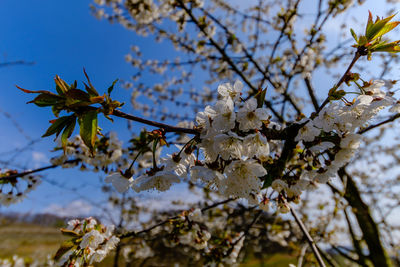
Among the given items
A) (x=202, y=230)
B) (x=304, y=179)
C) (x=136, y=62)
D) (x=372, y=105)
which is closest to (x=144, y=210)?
(x=136, y=62)

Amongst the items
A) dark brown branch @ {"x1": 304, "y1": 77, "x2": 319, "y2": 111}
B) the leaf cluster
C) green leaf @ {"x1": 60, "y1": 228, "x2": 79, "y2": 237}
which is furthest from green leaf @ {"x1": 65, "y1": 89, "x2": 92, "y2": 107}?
dark brown branch @ {"x1": 304, "y1": 77, "x2": 319, "y2": 111}

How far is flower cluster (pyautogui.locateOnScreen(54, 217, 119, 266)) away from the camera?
1150 millimetres

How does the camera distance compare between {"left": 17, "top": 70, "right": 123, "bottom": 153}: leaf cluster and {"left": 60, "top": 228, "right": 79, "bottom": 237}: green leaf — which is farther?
{"left": 60, "top": 228, "right": 79, "bottom": 237}: green leaf

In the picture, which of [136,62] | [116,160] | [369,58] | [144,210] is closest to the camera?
[369,58]

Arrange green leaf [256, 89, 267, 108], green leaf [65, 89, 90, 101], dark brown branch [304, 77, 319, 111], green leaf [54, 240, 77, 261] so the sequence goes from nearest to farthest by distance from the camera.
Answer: green leaf [65, 89, 90, 101], green leaf [256, 89, 267, 108], green leaf [54, 240, 77, 261], dark brown branch [304, 77, 319, 111]

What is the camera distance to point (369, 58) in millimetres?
822

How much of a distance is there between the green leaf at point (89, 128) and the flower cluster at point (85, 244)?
Answer: 0.78 meters

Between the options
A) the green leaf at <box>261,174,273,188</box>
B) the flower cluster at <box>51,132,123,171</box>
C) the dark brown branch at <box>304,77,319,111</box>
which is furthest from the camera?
the dark brown branch at <box>304,77,319,111</box>

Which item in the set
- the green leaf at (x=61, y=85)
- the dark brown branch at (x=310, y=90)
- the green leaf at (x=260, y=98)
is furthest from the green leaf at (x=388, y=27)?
the dark brown branch at (x=310, y=90)

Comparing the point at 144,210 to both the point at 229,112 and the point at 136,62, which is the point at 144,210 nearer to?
the point at 136,62

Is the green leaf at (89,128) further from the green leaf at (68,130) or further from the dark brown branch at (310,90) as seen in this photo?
the dark brown branch at (310,90)

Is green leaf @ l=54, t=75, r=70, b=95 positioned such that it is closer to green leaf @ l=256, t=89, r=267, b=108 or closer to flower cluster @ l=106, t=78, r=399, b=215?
flower cluster @ l=106, t=78, r=399, b=215

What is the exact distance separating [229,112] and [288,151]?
396 mm

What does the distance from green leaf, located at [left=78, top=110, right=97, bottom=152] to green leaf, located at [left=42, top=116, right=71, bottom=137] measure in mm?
70
